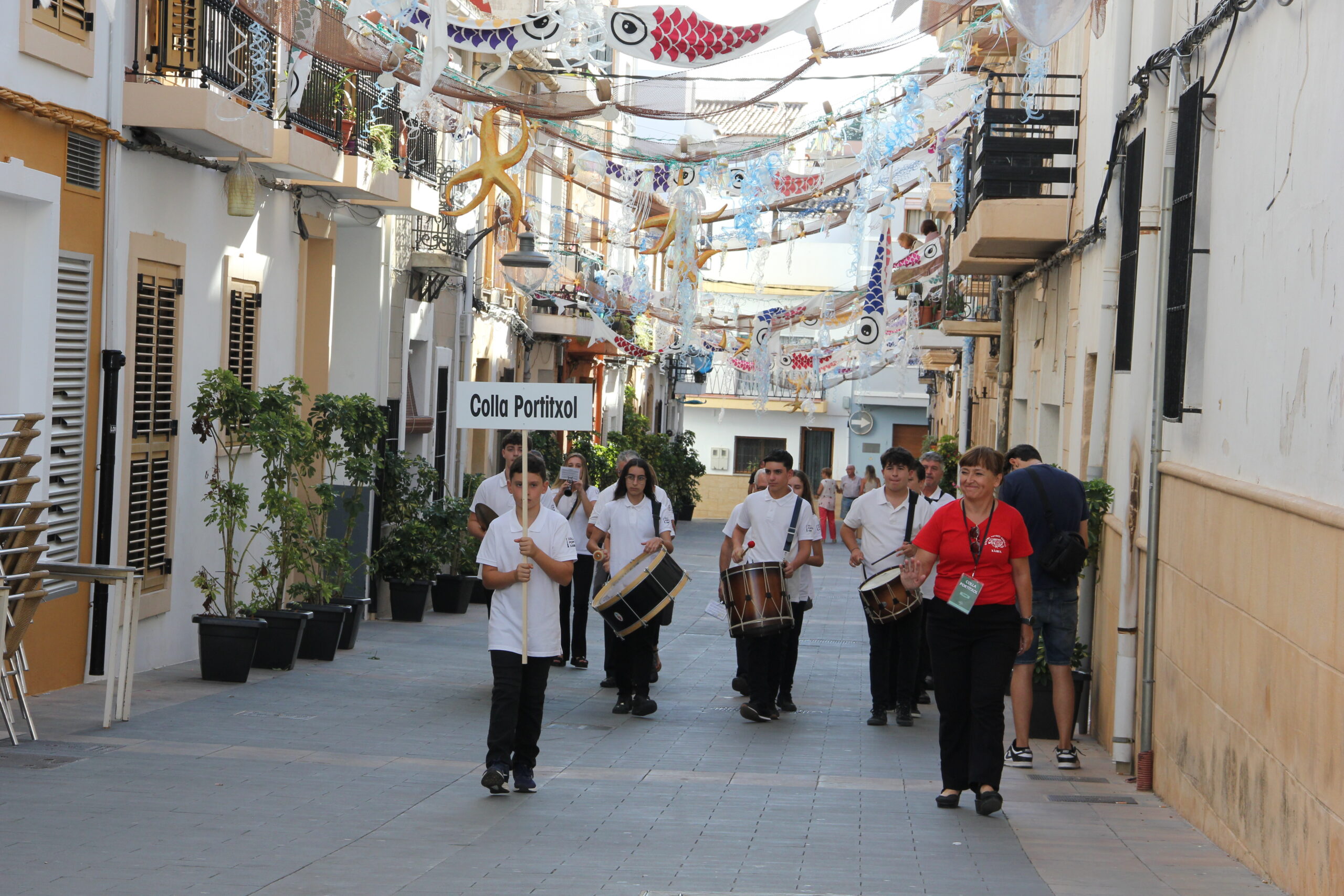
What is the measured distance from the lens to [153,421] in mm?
12195

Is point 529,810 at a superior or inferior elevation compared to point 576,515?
inferior

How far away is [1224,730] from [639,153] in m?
8.46

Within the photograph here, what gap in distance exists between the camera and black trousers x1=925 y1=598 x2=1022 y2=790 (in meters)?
7.79

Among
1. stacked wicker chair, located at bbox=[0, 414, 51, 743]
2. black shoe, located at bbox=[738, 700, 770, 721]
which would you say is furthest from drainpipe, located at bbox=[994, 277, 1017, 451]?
stacked wicker chair, located at bbox=[0, 414, 51, 743]

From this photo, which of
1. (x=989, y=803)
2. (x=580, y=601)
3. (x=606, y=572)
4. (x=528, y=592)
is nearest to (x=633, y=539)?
(x=606, y=572)

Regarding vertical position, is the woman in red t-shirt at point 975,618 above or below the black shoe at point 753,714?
above

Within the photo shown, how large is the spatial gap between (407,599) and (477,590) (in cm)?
245

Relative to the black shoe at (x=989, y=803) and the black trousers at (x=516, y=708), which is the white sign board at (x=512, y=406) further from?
the black shoe at (x=989, y=803)

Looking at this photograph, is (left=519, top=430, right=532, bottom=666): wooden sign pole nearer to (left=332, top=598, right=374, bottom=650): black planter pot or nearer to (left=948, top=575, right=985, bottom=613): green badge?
(left=948, top=575, right=985, bottom=613): green badge

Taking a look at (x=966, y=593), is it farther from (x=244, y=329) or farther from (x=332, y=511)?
(x=244, y=329)

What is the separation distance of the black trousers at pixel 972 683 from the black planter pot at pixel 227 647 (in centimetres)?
547

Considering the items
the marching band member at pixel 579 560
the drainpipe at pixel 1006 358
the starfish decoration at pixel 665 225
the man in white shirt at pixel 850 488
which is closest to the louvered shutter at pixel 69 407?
the marching band member at pixel 579 560

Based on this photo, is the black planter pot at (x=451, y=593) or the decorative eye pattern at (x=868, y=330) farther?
the decorative eye pattern at (x=868, y=330)

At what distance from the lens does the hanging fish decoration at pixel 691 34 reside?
925 cm
